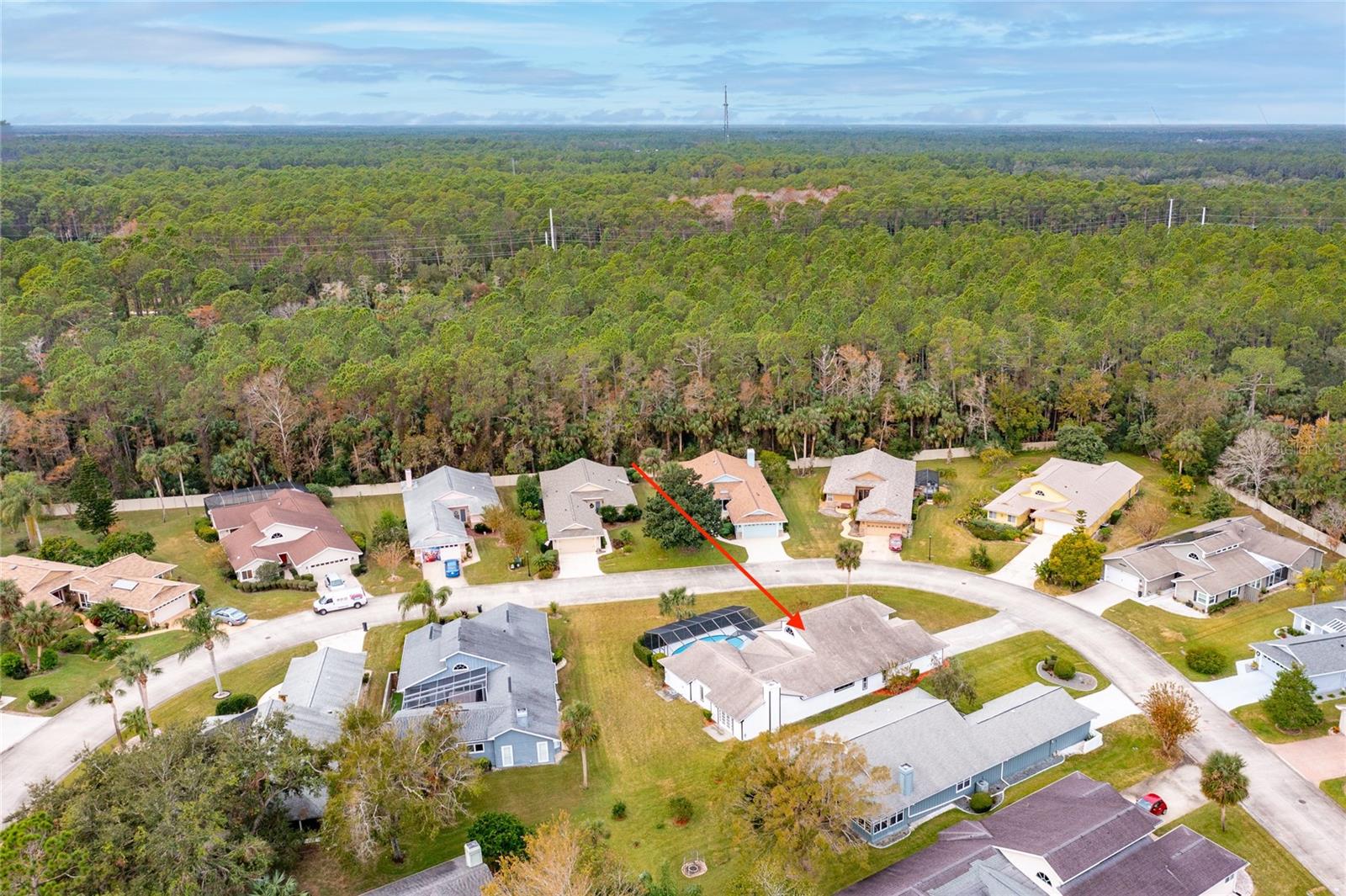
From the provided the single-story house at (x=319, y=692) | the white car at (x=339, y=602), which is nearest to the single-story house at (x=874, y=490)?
the white car at (x=339, y=602)

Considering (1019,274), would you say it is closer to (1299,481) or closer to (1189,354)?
(1189,354)

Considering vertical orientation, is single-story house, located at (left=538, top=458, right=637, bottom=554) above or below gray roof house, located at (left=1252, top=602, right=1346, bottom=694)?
above

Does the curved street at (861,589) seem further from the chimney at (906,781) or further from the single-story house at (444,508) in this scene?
the chimney at (906,781)

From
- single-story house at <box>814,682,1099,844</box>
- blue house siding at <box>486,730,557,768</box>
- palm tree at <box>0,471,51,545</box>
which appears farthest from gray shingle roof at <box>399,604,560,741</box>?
palm tree at <box>0,471,51,545</box>

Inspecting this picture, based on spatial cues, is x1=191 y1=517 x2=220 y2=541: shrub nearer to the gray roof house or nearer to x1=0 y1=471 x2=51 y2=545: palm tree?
x1=0 y1=471 x2=51 y2=545: palm tree

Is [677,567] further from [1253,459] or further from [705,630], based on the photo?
[1253,459]

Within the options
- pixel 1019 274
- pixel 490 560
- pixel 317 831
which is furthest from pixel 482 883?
pixel 1019 274
